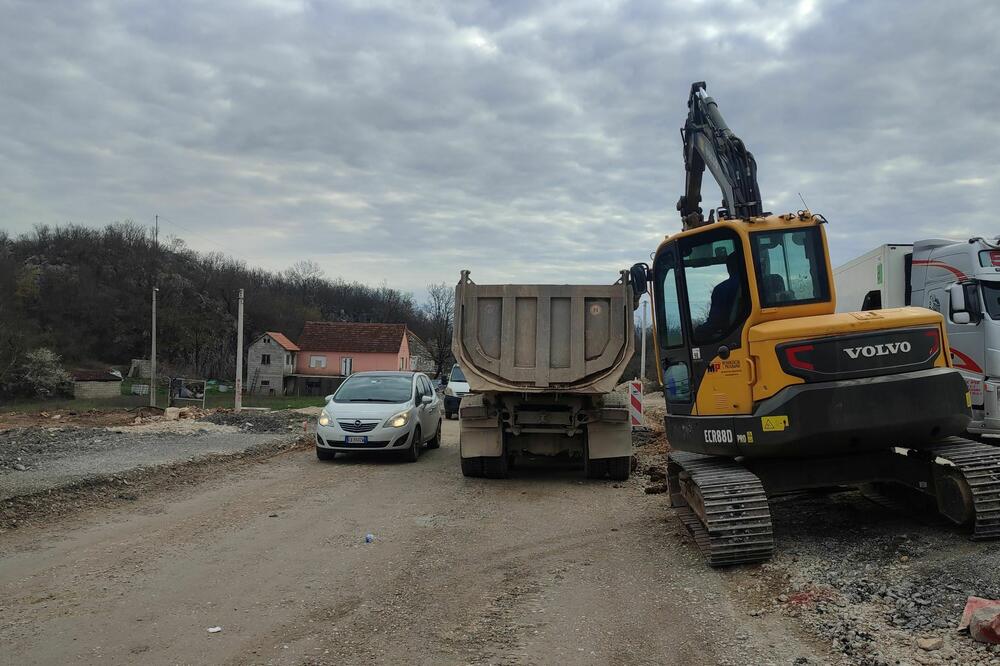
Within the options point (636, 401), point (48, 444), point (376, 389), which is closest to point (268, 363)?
point (48, 444)

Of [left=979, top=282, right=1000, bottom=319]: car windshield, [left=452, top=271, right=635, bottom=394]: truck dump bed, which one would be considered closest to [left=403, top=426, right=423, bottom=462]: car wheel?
[left=452, top=271, right=635, bottom=394]: truck dump bed

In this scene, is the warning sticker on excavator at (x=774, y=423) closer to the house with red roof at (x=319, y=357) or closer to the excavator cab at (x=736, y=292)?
the excavator cab at (x=736, y=292)

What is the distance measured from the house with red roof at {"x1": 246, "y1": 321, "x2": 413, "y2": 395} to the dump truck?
6056cm

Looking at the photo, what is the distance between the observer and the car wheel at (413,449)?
45.5 ft

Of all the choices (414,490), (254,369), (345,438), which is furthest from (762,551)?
(254,369)

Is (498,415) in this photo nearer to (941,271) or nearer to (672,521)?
(672,521)

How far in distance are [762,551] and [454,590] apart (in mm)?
2586

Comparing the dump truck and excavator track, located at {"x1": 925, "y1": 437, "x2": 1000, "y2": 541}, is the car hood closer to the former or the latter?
the dump truck

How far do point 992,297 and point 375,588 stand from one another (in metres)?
9.41

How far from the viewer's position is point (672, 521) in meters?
8.41

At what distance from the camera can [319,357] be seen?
7462 cm

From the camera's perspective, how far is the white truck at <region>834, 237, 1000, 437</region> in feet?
32.9

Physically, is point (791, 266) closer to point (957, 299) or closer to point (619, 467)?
point (957, 299)

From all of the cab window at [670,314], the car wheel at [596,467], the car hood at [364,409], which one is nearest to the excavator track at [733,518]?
the cab window at [670,314]
